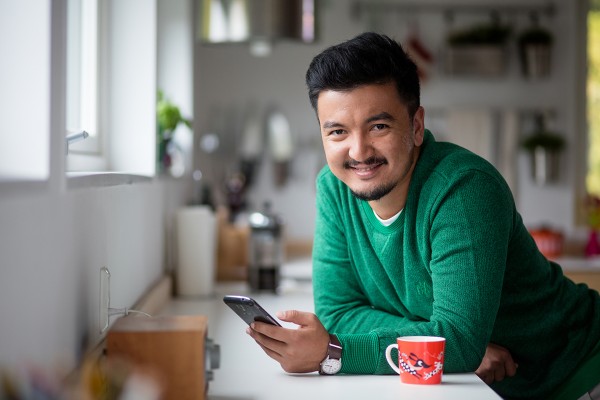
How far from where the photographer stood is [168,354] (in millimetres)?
1284

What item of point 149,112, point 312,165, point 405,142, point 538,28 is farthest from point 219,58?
point 405,142

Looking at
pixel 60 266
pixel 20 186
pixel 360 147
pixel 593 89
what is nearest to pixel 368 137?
pixel 360 147

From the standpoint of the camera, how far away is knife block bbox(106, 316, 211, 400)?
→ 1283 mm

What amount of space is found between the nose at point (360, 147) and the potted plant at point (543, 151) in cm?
291

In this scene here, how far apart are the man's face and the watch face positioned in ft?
1.04

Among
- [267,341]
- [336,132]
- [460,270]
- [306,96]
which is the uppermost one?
[306,96]

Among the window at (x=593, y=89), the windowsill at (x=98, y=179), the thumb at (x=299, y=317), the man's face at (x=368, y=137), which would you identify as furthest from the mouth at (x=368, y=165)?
the window at (x=593, y=89)

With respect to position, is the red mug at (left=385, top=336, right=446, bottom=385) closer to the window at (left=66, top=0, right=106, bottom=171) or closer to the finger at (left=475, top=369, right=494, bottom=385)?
the finger at (left=475, top=369, right=494, bottom=385)

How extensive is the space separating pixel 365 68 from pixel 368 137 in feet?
0.39

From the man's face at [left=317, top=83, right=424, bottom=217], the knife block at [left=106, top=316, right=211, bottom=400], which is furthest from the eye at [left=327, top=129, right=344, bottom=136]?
the knife block at [left=106, top=316, right=211, bottom=400]

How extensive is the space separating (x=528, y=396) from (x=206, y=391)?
0.73 metres

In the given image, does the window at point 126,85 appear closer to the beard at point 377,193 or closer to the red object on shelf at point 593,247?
the beard at point 377,193

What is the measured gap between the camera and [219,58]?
4445mm

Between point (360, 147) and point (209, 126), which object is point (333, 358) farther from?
point (209, 126)
